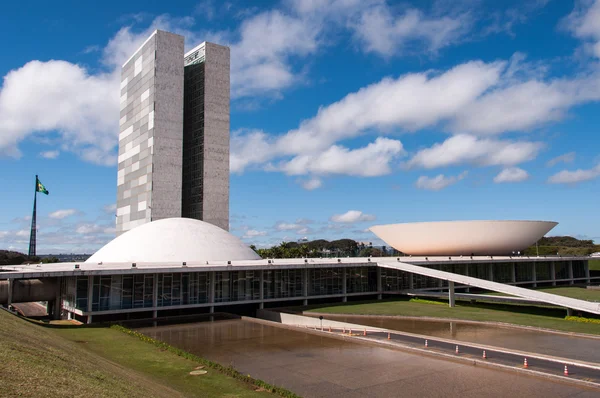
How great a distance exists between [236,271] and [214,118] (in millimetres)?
50145

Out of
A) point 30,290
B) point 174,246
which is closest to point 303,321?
point 174,246

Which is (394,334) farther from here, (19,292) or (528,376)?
(19,292)

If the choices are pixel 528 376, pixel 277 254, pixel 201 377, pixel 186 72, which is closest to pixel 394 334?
pixel 528 376

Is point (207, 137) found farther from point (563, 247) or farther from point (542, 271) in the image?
point (563, 247)

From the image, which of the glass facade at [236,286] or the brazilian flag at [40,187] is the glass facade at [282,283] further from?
the brazilian flag at [40,187]

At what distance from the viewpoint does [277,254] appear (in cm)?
7644

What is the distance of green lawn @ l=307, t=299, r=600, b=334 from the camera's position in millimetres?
27391

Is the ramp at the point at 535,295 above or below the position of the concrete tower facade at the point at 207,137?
below

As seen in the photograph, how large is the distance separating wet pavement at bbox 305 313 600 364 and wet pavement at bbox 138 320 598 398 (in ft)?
17.0

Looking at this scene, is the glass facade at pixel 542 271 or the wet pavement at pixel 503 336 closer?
the wet pavement at pixel 503 336

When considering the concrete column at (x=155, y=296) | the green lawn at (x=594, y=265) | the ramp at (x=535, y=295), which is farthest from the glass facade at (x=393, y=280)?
the green lawn at (x=594, y=265)

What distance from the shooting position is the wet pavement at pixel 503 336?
67.5 ft

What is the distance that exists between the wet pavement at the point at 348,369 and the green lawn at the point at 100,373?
1.97 meters

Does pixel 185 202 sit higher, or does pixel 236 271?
pixel 185 202
